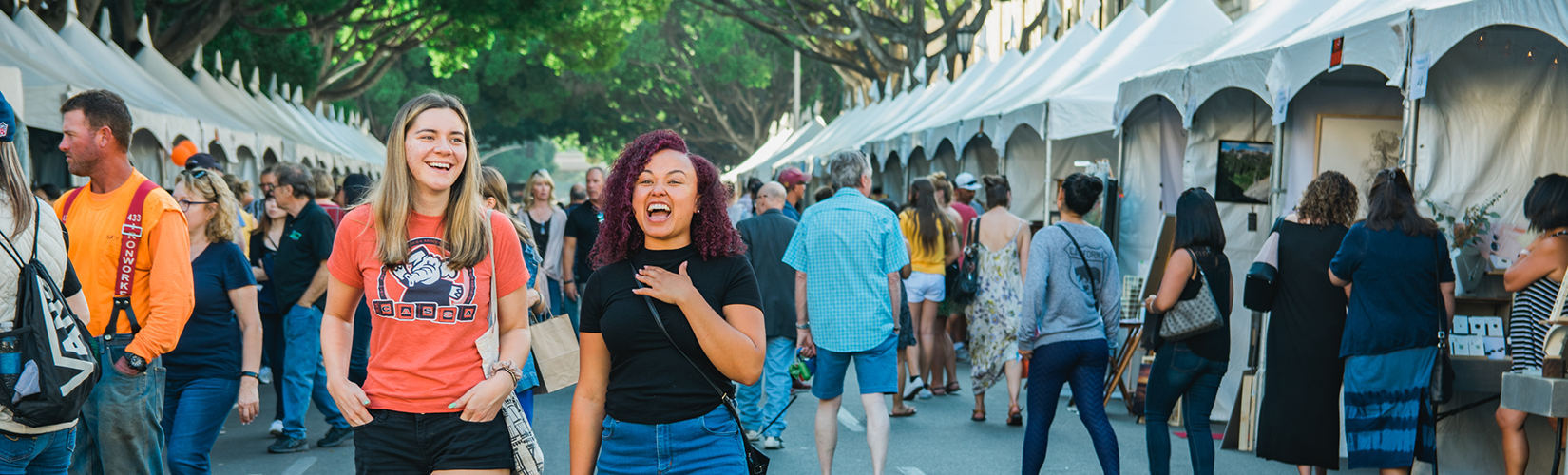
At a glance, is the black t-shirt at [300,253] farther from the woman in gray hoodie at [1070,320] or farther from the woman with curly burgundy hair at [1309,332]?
the woman with curly burgundy hair at [1309,332]

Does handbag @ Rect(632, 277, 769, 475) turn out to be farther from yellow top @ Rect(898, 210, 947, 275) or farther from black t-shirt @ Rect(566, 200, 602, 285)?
black t-shirt @ Rect(566, 200, 602, 285)

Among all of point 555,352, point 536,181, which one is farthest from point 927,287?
point 555,352

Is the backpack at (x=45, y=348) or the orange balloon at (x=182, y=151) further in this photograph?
the orange balloon at (x=182, y=151)

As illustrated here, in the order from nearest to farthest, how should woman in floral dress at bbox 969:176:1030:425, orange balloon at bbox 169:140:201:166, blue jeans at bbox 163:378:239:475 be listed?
blue jeans at bbox 163:378:239:475 → woman in floral dress at bbox 969:176:1030:425 → orange balloon at bbox 169:140:201:166

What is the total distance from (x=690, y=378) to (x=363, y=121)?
1809 inches

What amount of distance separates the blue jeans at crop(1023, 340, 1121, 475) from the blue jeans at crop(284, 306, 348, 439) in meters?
3.99

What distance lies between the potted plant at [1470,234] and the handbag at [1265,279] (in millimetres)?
1216

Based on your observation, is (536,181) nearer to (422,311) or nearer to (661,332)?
(422,311)

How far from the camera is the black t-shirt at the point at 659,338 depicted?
2932mm

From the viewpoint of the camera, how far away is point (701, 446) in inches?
117

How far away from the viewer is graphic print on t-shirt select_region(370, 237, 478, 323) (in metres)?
2.92

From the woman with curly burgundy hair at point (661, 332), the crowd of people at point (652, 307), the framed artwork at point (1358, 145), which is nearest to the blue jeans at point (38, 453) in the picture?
the crowd of people at point (652, 307)

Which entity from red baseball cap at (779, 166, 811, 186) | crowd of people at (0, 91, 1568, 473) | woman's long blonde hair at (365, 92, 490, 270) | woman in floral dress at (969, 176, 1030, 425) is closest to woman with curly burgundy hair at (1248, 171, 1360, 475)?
crowd of people at (0, 91, 1568, 473)

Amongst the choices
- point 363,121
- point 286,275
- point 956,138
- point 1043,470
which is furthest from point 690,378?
point 363,121
